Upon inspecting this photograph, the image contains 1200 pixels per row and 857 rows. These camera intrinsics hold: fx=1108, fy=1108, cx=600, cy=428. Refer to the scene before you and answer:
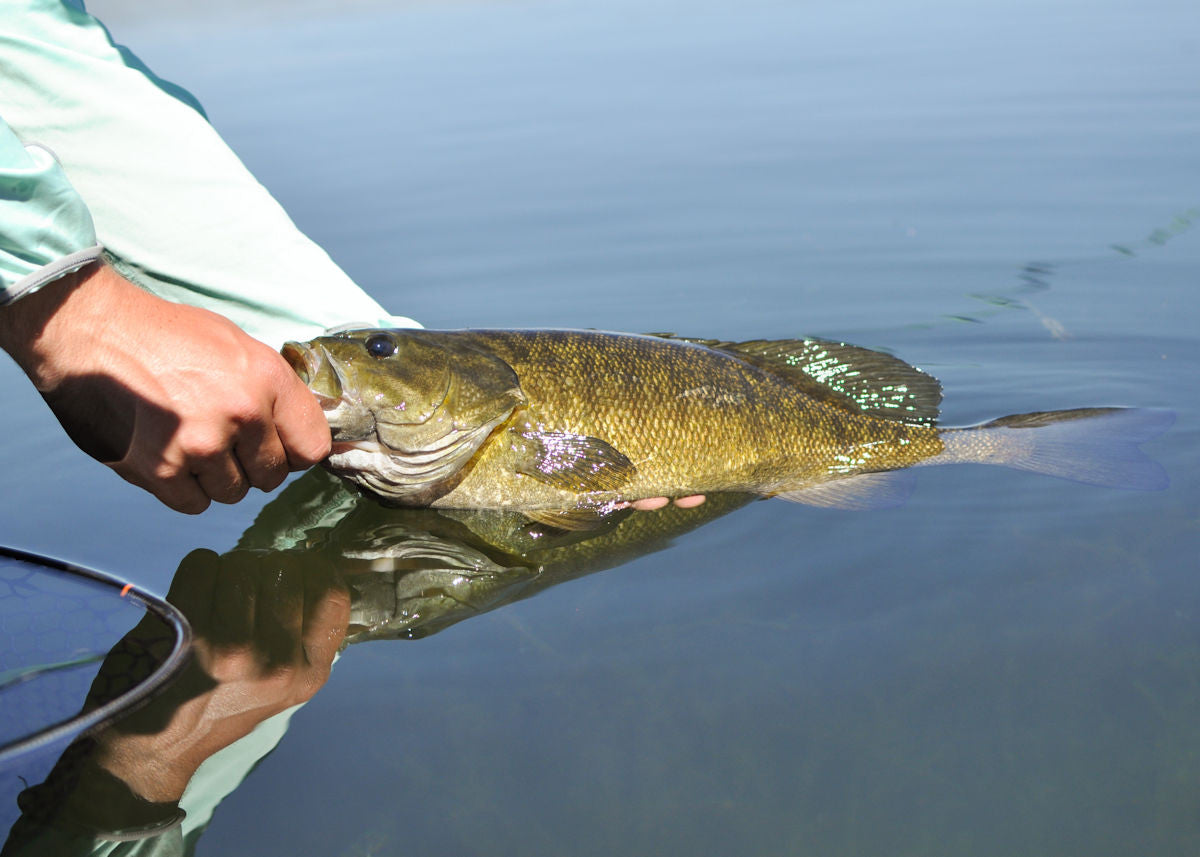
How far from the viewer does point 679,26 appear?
14.4 metres

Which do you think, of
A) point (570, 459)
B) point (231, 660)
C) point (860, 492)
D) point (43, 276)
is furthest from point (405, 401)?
point (860, 492)

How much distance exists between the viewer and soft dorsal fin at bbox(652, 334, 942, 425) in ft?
14.5

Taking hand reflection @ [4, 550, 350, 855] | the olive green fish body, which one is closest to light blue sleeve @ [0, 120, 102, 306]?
hand reflection @ [4, 550, 350, 855]

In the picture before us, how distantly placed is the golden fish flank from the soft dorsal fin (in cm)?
8

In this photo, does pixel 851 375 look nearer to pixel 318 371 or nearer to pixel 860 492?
pixel 860 492

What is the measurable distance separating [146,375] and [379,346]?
1228mm

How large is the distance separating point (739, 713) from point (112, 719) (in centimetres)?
147

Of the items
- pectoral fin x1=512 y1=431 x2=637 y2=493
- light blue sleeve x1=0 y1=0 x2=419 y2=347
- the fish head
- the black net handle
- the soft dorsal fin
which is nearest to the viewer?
the black net handle

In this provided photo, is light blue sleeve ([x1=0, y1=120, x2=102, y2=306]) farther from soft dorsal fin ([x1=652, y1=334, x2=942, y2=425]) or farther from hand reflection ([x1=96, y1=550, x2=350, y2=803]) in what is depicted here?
soft dorsal fin ([x1=652, y1=334, x2=942, y2=425])

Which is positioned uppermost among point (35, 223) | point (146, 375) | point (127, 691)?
point (35, 223)

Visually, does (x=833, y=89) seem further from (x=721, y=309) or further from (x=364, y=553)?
(x=364, y=553)

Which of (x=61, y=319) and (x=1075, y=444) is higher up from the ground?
(x=61, y=319)

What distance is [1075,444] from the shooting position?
399 cm

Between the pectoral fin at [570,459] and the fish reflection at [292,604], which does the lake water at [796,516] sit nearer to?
the fish reflection at [292,604]
